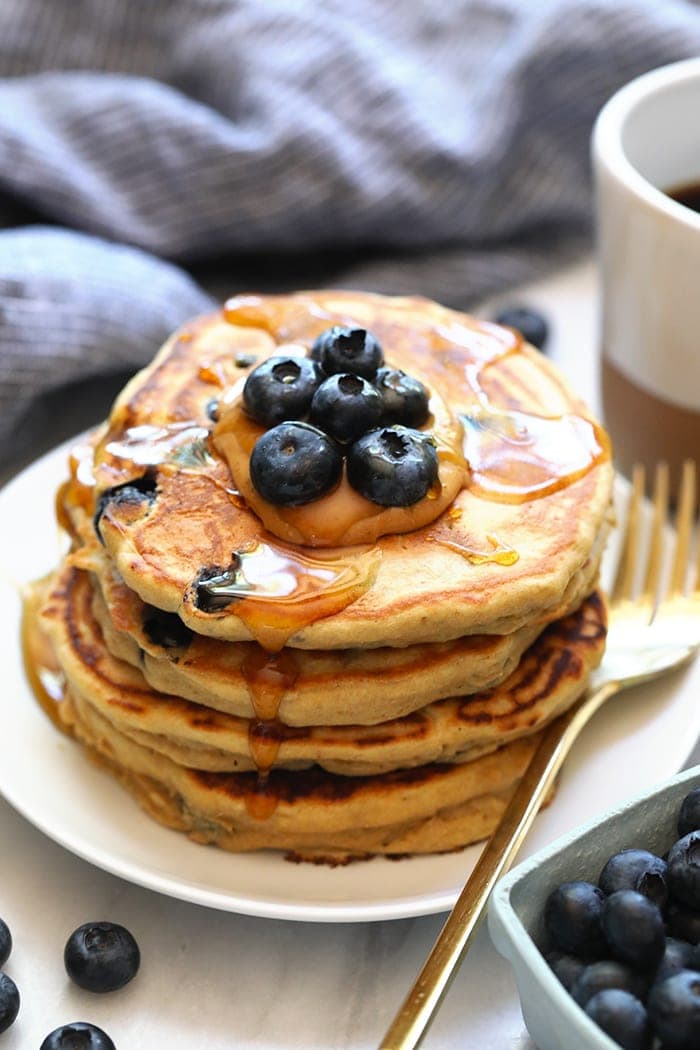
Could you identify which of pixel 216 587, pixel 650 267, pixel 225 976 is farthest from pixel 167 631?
pixel 650 267

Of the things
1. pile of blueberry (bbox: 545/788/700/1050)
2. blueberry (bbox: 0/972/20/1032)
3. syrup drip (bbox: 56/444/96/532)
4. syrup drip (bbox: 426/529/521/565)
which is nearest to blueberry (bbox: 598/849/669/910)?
pile of blueberry (bbox: 545/788/700/1050)

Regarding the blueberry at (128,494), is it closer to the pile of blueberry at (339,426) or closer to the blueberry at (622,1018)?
the pile of blueberry at (339,426)

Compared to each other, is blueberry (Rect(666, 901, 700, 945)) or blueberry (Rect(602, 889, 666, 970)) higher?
blueberry (Rect(602, 889, 666, 970))

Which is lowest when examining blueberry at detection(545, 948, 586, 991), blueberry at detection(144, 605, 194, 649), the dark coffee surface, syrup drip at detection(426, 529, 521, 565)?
blueberry at detection(545, 948, 586, 991)

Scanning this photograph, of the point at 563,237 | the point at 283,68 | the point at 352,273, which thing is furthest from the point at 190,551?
the point at 563,237

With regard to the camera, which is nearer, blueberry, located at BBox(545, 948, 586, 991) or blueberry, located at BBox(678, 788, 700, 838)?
blueberry, located at BBox(545, 948, 586, 991)

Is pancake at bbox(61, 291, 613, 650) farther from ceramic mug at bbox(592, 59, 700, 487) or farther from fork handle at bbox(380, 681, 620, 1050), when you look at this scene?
ceramic mug at bbox(592, 59, 700, 487)

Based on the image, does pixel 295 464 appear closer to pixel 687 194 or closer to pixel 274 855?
pixel 274 855
